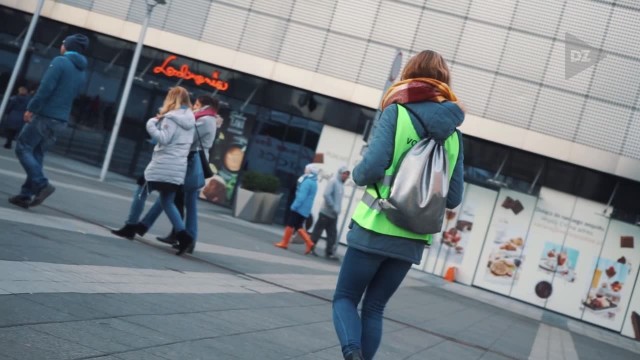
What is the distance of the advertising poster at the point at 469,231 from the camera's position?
22391mm

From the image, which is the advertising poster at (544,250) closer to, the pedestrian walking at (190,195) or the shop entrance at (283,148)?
the shop entrance at (283,148)

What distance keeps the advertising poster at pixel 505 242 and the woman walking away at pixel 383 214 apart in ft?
60.4

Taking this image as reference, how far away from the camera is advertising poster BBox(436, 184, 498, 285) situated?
73.5 ft

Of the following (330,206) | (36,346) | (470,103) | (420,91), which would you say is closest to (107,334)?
(36,346)

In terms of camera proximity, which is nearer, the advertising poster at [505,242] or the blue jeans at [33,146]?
the blue jeans at [33,146]

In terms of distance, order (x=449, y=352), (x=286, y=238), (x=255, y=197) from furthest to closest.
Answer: (x=255, y=197) < (x=286, y=238) < (x=449, y=352)

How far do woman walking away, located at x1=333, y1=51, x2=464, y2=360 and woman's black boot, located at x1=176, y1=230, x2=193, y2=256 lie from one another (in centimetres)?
479

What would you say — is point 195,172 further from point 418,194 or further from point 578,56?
point 578,56

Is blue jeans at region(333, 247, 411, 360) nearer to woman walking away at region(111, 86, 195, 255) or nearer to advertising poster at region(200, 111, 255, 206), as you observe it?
woman walking away at region(111, 86, 195, 255)

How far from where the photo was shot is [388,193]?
13.7 feet

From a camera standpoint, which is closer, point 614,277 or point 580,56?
point 614,277

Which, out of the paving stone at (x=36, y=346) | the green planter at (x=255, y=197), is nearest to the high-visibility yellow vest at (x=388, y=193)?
the paving stone at (x=36, y=346)

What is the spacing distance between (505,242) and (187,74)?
10.7m

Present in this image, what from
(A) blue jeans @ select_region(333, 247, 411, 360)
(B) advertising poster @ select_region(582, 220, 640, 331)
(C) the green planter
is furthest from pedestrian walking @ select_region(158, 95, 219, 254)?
(B) advertising poster @ select_region(582, 220, 640, 331)
